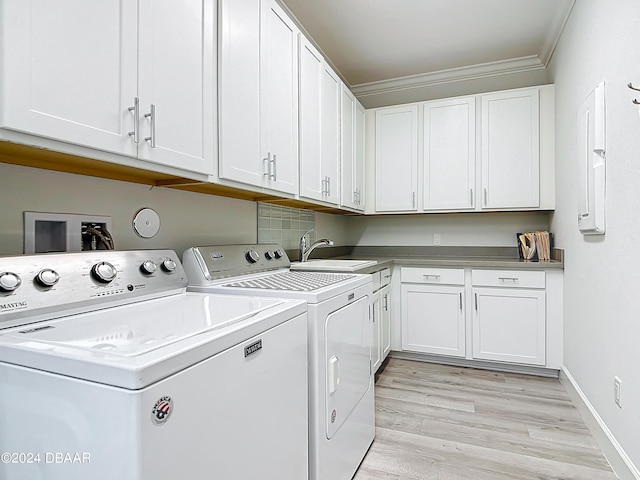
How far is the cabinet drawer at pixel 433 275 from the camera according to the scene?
3.01m

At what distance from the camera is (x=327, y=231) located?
3.47 metres

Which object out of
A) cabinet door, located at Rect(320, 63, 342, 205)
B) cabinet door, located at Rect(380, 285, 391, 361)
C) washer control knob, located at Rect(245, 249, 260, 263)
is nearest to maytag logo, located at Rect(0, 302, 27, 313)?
washer control knob, located at Rect(245, 249, 260, 263)

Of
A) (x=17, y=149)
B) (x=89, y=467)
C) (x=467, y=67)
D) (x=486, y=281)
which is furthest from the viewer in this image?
(x=467, y=67)

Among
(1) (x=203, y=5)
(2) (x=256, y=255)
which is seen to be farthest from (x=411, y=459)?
(1) (x=203, y=5)

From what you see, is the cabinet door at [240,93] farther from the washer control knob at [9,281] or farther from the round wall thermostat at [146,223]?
the washer control knob at [9,281]

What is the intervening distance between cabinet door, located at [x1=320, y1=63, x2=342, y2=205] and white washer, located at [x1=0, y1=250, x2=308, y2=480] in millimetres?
1492

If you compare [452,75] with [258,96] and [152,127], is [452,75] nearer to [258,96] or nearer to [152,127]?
[258,96]

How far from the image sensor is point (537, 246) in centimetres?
297

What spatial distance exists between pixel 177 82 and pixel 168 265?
2.15 ft

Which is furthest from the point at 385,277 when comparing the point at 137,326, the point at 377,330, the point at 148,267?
the point at 137,326

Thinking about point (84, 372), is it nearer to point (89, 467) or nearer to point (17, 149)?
point (89, 467)

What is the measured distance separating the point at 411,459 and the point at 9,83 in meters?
2.07

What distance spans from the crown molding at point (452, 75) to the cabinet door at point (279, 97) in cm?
176

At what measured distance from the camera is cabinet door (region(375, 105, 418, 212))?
340 cm
